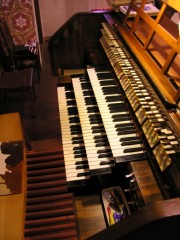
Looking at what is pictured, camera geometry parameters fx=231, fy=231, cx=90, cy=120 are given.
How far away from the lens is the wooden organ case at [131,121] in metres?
1.36

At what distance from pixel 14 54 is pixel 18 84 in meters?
1.08

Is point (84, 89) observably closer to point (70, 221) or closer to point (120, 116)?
point (120, 116)

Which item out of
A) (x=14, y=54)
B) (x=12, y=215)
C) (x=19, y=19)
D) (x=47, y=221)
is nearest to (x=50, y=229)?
(x=47, y=221)

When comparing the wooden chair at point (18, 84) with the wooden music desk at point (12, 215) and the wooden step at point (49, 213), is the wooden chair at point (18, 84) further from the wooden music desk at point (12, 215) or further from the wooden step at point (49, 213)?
the wooden step at point (49, 213)

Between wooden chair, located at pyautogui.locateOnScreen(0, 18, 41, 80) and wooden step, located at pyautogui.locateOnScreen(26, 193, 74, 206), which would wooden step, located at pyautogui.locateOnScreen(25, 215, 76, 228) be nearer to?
wooden step, located at pyautogui.locateOnScreen(26, 193, 74, 206)

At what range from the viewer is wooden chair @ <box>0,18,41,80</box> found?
4039mm

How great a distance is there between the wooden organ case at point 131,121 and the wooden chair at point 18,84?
102cm

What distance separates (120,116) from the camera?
2.06 meters

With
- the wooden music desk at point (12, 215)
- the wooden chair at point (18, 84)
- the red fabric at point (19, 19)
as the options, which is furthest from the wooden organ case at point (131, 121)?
the red fabric at point (19, 19)

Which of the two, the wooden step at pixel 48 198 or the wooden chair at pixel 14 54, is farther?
the wooden chair at pixel 14 54

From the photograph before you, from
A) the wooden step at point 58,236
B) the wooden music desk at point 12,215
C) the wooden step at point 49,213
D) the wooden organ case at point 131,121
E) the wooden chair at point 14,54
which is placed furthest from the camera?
the wooden chair at point 14,54

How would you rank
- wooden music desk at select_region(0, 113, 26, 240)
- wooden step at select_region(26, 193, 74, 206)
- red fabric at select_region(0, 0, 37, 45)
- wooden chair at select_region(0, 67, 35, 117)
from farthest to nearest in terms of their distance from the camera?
red fabric at select_region(0, 0, 37, 45)
wooden chair at select_region(0, 67, 35, 117)
wooden step at select_region(26, 193, 74, 206)
wooden music desk at select_region(0, 113, 26, 240)

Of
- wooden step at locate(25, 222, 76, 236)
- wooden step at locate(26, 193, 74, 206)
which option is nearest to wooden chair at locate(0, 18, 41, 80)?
wooden step at locate(26, 193, 74, 206)

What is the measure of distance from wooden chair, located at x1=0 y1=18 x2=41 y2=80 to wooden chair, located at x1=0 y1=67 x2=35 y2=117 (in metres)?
0.47
